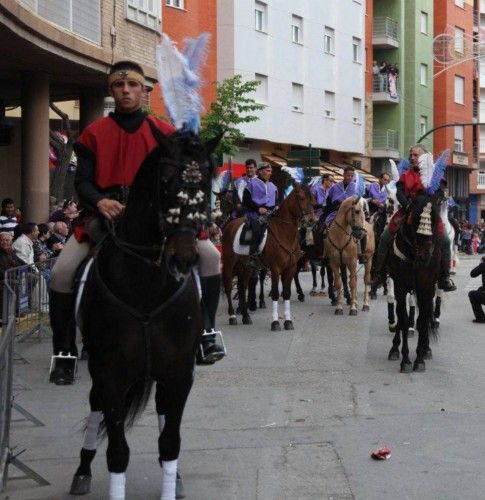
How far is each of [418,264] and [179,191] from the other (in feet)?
24.3

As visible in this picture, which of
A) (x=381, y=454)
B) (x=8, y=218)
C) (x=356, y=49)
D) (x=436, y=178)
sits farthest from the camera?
(x=356, y=49)

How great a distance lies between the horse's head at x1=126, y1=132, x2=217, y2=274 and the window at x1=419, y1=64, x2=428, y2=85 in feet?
201

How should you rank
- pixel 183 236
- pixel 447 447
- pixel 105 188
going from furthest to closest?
pixel 447 447, pixel 105 188, pixel 183 236

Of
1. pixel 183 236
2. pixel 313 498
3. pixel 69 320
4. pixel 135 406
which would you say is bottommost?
pixel 313 498

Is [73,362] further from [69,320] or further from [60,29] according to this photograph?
[60,29]

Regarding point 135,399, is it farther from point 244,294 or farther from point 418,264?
point 244,294

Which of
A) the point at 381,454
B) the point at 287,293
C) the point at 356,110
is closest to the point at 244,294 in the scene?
the point at 287,293

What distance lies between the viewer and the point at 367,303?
20.2m

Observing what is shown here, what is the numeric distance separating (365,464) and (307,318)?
10.7 m

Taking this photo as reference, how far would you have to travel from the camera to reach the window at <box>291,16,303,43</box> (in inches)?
1895

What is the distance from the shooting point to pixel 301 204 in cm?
1748

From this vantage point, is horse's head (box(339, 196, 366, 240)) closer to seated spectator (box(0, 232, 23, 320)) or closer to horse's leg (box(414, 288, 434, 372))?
horse's leg (box(414, 288, 434, 372))

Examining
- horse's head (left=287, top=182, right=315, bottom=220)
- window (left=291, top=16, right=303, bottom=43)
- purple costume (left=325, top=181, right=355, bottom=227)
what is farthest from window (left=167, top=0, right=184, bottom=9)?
horse's head (left=287, top=182, right=315, bottom=220)

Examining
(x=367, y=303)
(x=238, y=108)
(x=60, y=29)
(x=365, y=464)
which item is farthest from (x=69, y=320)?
(x=238, y=108)
